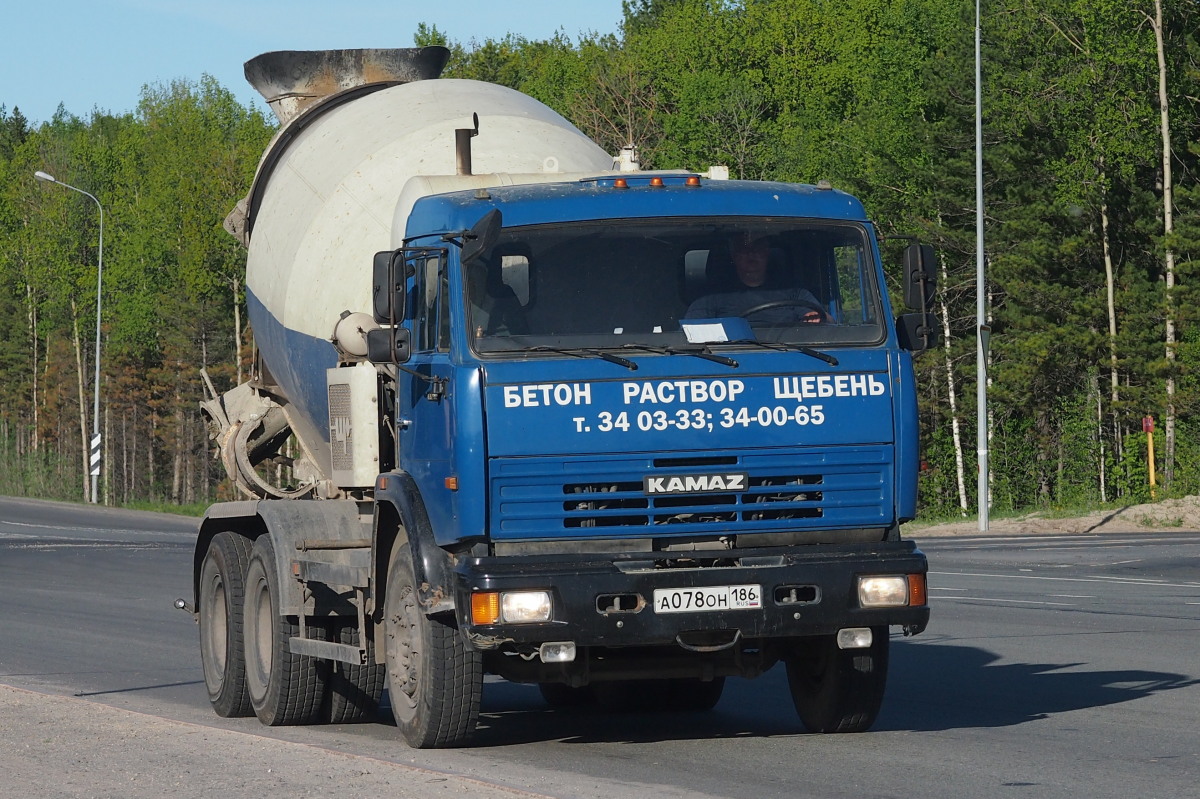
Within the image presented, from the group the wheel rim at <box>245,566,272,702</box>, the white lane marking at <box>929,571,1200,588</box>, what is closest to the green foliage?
the white lane marking at <box>929,571,1200,588</box>

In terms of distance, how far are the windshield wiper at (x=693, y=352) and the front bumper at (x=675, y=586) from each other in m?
0.89

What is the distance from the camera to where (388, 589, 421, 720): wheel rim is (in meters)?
9.03

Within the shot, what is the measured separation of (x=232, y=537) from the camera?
11688 mm

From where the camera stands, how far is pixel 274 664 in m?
10.9

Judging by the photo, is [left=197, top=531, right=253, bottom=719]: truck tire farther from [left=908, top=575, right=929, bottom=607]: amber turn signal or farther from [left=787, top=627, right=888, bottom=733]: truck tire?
[left=908, top=575, right=929, bottom=607]: amber turn signal

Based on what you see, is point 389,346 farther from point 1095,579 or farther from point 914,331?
point 1095,579

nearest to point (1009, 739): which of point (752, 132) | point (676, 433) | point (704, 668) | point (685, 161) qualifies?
point (704, 668)

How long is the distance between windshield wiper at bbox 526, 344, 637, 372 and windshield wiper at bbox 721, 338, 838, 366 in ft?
1.65

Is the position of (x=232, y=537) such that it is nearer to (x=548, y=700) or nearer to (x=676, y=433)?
(x=548, y=700)

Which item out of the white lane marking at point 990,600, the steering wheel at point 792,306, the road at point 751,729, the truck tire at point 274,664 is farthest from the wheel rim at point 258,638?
the white lane marking at point 990,600

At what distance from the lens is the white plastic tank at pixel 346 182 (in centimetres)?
1105

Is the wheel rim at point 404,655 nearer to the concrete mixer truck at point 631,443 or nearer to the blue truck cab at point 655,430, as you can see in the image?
the concrete mixer truck at point 631,443

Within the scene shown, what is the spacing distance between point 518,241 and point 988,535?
2521 centimetres

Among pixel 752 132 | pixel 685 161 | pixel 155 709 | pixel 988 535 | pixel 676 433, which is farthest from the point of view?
pixel 752 132
